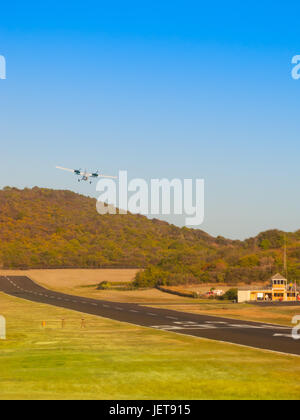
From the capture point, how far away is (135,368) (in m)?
24.2

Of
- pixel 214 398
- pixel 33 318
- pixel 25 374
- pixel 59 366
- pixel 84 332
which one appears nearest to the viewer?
pixel 214 398

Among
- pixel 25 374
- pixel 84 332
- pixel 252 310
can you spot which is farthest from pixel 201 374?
pixel 252 310

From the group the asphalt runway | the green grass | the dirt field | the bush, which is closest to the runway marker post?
the green grass

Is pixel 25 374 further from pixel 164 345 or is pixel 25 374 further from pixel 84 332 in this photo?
pixel 84 332

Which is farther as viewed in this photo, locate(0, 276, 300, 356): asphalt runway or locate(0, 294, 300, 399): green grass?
Answer: locate(0, 276, 300, 356): asphalt runway

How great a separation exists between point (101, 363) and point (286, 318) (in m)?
31.8

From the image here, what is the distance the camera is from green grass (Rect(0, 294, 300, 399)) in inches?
760

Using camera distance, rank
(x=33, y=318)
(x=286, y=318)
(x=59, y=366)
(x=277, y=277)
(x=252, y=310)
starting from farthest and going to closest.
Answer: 1. (x=277, y=277)
2. (x=252, y=310)
3. (x=286, y=318)
4. (x=33, y=318)
5. (x=59, y=366)

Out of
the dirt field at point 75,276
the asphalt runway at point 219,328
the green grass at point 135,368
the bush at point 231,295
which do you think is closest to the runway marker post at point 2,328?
the green grass at point 135,368

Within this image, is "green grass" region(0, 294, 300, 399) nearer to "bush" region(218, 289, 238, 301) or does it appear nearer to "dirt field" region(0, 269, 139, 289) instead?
"bush" region(218, 289, 238, 301)

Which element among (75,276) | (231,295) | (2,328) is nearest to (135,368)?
(2,328)

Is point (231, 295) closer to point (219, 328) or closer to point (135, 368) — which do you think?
point (219, 328)
